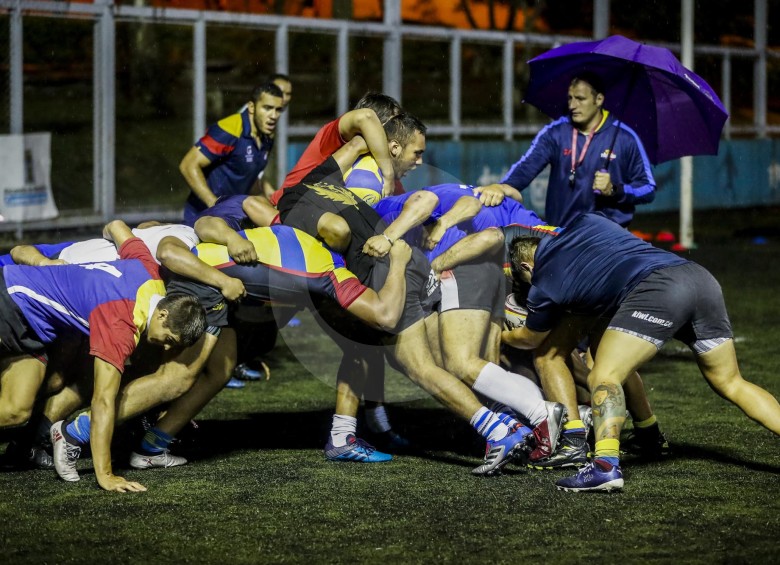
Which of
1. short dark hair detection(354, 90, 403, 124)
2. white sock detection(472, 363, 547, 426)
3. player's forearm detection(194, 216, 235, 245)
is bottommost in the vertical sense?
white sock detection(472, 363, 547, 426)

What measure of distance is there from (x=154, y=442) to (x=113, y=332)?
829 mm

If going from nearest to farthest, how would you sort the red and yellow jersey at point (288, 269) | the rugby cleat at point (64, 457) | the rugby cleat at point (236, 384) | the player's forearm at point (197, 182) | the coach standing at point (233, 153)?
the rugby cleat at point (64, 457)
the red and yellow jersey at point (288, 269)
the rugby cleat at point (236, 384)
the player's forearm at point (197, 182)
the coach standing at point (233, 153)

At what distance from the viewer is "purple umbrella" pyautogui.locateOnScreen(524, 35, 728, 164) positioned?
24.7 ft

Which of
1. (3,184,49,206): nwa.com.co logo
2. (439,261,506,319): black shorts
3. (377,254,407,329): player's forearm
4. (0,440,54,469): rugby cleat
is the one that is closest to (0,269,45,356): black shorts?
(0,440,54,469): rugby cleat

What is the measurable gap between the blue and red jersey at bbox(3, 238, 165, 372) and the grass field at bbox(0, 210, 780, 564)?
2.29ft

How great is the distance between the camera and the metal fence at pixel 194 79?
14094 mm

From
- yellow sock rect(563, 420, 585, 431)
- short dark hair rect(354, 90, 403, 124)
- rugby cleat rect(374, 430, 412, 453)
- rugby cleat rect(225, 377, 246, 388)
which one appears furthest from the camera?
rugby cleat rect(225, 377, 246, 388)

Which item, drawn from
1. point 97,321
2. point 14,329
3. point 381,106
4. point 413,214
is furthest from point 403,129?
point 14,329

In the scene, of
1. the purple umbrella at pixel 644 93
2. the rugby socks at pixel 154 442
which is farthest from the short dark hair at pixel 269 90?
the rugby socks at pixel 154 442

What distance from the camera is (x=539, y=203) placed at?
Answer: 1797 centimetres

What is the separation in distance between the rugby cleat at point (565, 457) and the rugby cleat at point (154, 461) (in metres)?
1.76

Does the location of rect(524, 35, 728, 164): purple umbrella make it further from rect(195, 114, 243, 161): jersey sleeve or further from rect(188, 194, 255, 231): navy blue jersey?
rect(195, 114, 243, 161): jersey sleeve

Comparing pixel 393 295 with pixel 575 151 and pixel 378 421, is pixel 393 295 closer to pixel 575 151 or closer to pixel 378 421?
pixel 378 421

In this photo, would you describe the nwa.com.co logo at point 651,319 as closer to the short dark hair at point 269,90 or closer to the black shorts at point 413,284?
the black shorts at point 413,284
